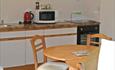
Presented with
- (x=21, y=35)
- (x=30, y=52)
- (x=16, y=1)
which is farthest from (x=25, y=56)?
(x=16, y=1)

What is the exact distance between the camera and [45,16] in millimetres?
4613

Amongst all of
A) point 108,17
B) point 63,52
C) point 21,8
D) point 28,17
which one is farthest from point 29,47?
point 108,17

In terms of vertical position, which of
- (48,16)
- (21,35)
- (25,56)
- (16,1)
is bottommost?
(25,56)

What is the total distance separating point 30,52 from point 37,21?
69 cm

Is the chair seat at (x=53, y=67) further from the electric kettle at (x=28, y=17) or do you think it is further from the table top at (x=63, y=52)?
the electric kettle at (x=28, y=17)

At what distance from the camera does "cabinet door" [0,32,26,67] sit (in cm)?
404

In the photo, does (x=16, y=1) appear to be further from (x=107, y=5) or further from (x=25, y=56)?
(x=107, y=5)

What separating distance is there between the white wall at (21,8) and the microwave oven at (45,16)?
29 centimetres

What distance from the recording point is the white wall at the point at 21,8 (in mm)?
4477

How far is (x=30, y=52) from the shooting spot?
4312mm

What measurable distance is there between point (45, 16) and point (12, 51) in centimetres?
103

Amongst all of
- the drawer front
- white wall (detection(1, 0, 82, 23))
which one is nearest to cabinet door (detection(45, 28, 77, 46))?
the drawer front

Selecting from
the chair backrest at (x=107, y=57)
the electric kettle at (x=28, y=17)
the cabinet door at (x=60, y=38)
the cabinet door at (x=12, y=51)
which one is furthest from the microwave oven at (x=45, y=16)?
the chair backrest at (x=107, y=57)

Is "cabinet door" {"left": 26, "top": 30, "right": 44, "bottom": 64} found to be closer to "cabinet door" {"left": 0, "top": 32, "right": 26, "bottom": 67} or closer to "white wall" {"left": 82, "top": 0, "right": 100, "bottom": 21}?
"cabinet door" {"left": 0, "top": 32, "right": 26, "bottom": 67}
